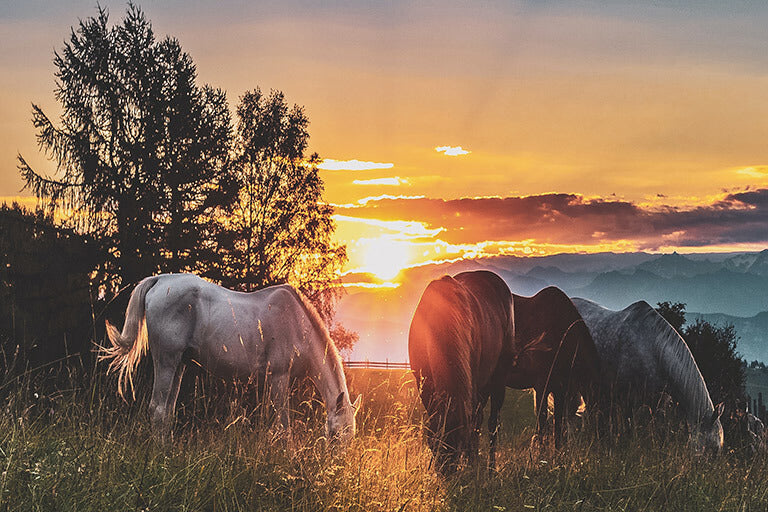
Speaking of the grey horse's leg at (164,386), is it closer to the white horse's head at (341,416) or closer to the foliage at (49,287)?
the white horse's head at (341,416)

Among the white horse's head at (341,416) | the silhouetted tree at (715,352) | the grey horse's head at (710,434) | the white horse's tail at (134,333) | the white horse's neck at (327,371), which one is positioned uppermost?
the white horse's tail at (134,333)

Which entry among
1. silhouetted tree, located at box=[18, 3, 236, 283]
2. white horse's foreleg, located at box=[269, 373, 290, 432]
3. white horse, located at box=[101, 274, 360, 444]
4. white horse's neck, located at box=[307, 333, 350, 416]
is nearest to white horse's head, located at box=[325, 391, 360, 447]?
white horse's neck, located at box=[307, 333, 350, 416]

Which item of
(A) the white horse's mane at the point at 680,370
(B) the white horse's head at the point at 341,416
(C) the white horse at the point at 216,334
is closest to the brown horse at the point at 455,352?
(B) the white horse's head at the point at 341,416

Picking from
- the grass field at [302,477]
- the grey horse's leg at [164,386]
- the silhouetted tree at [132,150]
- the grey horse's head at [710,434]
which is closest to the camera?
the grass field at [302,477]

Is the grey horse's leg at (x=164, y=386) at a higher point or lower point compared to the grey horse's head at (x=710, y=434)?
higher

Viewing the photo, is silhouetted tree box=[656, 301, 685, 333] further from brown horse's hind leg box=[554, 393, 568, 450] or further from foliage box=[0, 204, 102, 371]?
foliage box=[0, 204, 102, 371]

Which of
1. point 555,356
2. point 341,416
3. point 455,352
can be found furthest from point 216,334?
point 555,356

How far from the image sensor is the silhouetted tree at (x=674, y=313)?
78.4 feet

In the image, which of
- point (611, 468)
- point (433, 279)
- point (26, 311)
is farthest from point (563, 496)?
point (26, 311)

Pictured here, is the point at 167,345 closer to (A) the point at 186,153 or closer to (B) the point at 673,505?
(B) the point at 673,505

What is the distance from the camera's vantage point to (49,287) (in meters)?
23.7

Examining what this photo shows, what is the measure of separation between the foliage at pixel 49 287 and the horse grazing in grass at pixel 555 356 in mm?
15300

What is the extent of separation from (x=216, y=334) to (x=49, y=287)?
15911 millimetres

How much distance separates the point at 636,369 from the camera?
1177 cm
